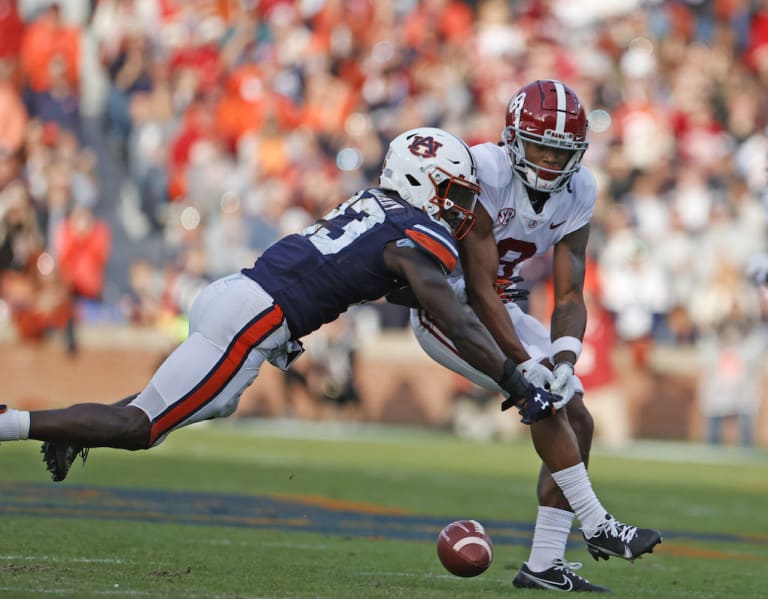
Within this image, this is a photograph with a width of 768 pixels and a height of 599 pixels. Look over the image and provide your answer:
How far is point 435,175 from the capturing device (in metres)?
5.81

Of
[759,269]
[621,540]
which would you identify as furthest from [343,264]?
[759,269]

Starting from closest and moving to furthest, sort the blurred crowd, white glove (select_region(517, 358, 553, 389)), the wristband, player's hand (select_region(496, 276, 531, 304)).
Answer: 1. white glove (select_region(517, 358, 553, 389))
2. the wristband
3. player's hand (select_region(496, 276, 531, 304))
4. the blurred crowd

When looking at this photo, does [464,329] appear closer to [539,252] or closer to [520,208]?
[520,208]

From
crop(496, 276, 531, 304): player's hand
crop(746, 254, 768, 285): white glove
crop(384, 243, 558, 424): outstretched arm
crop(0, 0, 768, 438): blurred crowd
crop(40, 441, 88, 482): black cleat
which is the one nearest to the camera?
crop(384, 243, 558, 424): outstretched arm

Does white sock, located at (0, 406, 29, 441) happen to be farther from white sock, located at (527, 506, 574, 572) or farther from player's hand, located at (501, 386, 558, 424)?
white sock, located at (527, 506, 574, 572)

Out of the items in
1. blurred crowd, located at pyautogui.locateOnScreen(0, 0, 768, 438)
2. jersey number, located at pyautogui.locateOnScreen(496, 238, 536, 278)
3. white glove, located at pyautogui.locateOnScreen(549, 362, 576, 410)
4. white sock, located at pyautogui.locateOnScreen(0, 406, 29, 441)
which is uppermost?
blurred crowd, located at pyautogui.locateOnScreen(0, 0, 768, 438)

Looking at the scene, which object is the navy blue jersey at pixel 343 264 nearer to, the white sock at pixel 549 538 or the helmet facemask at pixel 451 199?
the helmet facemask at pixel 451 199

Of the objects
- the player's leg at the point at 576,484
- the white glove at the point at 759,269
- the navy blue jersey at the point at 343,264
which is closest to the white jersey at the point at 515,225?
the player's leg at the point at 576,484

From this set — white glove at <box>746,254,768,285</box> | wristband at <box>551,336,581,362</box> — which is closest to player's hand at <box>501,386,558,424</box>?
wristband at <box>551,336,581,362</box>

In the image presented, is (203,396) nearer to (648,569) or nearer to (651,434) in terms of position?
(648,569)

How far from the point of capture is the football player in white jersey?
596 centimetres

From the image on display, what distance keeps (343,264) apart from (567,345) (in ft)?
3.42

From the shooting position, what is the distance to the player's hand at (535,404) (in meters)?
5.66

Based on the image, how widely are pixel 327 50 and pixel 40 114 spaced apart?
3.80 m
